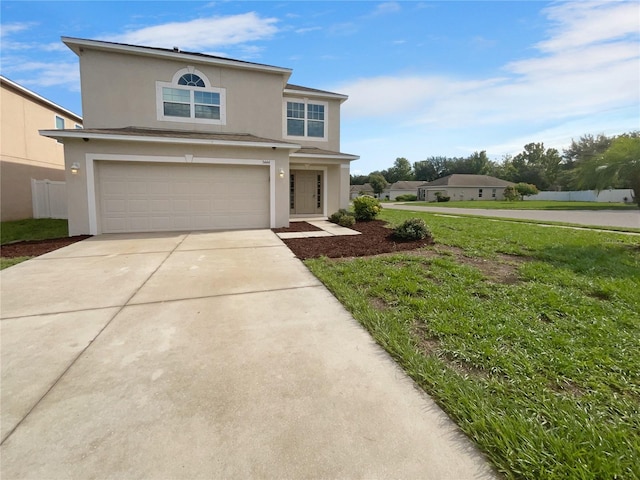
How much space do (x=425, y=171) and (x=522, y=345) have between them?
80448 mm

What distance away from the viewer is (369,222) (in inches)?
507

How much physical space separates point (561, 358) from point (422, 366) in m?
1.24

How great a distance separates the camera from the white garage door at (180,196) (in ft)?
33.2

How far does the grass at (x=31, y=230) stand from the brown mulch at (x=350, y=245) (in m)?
8.03

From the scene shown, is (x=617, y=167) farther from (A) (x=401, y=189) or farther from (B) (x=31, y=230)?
(A) (x=401, y=189)

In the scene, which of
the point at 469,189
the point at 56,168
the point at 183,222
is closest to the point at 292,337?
the point at 183,222

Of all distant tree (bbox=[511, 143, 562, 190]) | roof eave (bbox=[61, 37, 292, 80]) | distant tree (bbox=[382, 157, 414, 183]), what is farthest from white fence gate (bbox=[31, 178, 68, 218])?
distant tree (bbox=[382, 157, 414, 183])

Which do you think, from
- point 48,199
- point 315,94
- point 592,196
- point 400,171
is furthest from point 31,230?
point 400,171

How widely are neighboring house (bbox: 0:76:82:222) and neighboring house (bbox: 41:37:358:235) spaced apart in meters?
4.53

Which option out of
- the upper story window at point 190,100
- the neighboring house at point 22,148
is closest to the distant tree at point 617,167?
the upper story window at point 190,100

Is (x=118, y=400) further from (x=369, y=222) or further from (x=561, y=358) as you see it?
(x=369, y=222)

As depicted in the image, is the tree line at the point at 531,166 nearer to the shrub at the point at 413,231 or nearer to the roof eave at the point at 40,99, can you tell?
the shrub at the point at 413,231

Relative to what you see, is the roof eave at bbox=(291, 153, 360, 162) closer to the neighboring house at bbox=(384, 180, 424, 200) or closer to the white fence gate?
the white fence gate

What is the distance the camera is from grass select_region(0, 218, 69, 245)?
381 inches
